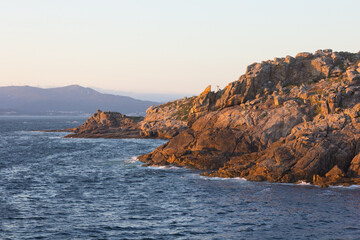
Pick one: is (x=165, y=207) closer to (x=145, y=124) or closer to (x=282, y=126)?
(x=282, y=126)

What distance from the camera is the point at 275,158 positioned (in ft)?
190

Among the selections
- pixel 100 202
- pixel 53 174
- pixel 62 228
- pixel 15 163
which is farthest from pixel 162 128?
pixel 62 228

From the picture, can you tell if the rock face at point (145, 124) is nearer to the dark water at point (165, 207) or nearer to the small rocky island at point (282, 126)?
the small rocky island at point (282, 126)

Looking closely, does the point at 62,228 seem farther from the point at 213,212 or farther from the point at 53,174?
the point at 53,174

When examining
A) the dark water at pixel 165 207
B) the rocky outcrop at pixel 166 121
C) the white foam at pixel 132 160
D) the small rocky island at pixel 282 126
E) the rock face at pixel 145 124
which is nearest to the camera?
the dark water at pixel 165 207

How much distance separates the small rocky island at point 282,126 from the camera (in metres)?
56.5

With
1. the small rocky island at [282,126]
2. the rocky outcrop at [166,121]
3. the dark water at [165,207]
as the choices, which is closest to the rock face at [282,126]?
the small rocky island at [282,126]

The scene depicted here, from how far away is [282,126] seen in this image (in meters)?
73.4

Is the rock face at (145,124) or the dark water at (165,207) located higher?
the rock face at (145,124)

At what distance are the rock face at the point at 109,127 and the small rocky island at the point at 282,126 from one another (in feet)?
205

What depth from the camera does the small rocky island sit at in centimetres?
5647

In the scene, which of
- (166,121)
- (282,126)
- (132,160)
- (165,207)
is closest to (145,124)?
(166,121)

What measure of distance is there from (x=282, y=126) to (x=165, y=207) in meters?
36.0

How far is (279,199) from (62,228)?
2375cm
